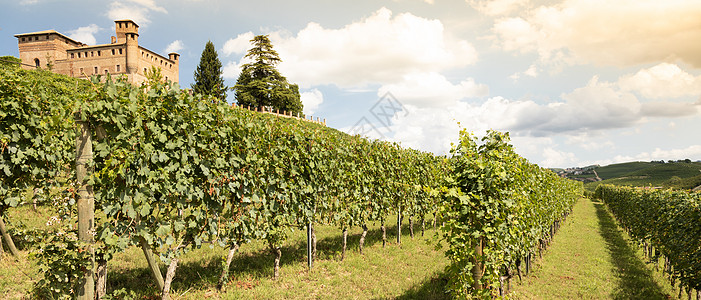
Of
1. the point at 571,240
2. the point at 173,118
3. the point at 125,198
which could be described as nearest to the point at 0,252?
the point at 125,198

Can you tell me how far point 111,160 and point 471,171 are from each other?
496cm

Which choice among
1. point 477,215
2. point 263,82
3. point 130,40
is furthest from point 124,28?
point 477,215

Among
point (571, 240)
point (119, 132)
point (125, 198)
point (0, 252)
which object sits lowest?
point (571, 240)

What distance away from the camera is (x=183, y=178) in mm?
4605

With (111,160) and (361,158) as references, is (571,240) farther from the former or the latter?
(111,160)

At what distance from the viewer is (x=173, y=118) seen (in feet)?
14.8

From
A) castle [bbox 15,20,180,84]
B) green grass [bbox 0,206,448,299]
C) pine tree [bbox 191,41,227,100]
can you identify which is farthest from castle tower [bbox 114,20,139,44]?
green grass [bbox 0,206,448,299]

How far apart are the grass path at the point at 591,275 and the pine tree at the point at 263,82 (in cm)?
3686

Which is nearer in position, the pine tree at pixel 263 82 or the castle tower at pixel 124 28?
the pine tree at pixel 263 82

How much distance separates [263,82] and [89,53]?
4416 centimetres

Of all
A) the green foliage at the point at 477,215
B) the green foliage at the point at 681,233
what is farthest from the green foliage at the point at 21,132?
the green foliage at the point at 681,233

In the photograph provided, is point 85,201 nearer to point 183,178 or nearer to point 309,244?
point 183,178

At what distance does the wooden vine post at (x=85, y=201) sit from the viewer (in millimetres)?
A: 3896

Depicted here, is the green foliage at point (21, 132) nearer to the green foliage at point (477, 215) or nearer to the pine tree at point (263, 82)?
the green foliage at point (477, 215)
